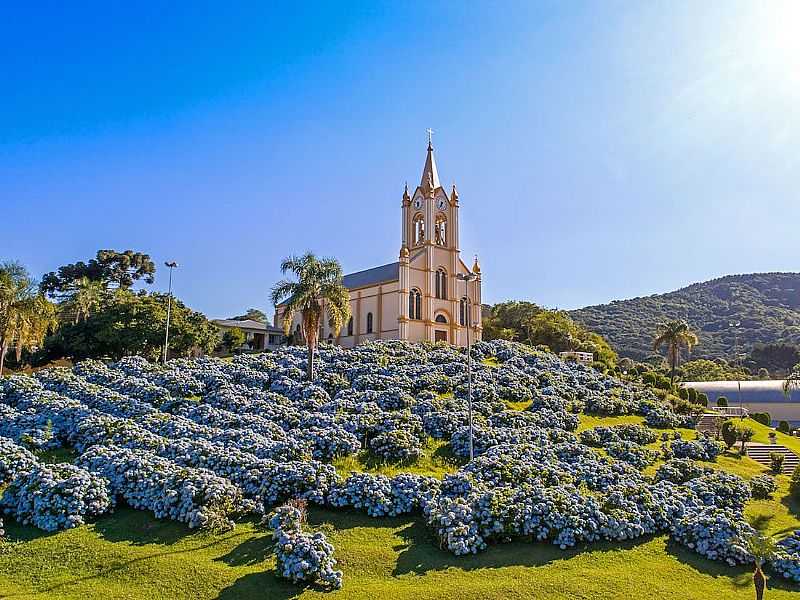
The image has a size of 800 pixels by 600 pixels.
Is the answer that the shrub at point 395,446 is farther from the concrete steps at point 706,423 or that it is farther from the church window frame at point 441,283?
the church window frame at point 441,283

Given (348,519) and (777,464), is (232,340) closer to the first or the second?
(348,519)

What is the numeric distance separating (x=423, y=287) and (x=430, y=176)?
439 inches

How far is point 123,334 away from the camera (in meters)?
43.1

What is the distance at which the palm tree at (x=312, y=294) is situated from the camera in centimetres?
2889

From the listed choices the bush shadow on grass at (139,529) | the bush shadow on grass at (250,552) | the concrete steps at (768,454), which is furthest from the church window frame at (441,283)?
the bush shadow on grass at (250,552)

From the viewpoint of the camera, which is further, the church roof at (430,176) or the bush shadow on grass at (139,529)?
the church roof at (430,176)

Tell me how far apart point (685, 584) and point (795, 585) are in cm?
230

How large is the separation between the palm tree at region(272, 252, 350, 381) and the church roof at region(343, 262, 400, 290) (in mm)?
22599

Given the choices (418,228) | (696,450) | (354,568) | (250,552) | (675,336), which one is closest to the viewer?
(354,568)

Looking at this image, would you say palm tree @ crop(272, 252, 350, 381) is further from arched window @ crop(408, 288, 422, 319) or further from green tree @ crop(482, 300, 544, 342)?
green tree @ crop(482, 300, 544, 342)

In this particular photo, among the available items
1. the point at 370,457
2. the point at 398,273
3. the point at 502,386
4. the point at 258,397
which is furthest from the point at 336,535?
the point at 398,273

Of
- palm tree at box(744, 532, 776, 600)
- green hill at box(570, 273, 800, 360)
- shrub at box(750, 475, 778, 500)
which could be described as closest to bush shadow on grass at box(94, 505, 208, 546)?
palm tree at box(744, 532, 776, 600)

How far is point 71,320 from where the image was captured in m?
50.2

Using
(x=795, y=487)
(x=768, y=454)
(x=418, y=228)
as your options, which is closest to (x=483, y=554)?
(x=795, y=487)
